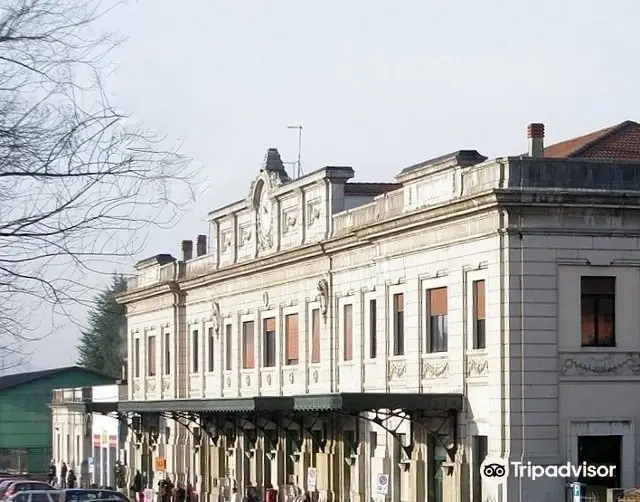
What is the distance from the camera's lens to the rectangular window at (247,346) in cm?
5897

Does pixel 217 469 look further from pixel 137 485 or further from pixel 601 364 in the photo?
pixel 601 364

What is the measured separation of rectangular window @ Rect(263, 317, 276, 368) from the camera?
56.8 meters

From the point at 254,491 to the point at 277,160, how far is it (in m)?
11.1

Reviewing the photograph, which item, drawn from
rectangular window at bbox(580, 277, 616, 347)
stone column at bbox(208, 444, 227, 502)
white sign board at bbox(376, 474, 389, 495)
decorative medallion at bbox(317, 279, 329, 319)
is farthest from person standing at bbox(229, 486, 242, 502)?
rectangular window at bbox(580, 277, 616, 347)

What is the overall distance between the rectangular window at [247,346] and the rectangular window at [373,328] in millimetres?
12023

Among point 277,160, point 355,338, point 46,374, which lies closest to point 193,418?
point 277,160

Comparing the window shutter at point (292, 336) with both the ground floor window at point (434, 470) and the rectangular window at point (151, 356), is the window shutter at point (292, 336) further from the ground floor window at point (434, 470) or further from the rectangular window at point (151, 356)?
the rectangular window at point (151, 356)

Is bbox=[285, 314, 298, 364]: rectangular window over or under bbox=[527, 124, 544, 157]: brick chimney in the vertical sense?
under

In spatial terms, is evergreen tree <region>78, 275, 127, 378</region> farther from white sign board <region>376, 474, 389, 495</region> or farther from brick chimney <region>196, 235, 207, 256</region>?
white sign board <region>376, 474, 389, 495</region>

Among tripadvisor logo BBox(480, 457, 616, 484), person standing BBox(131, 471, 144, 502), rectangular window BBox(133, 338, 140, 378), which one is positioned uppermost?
rectangular window BBox(133, 338, 140, 378)

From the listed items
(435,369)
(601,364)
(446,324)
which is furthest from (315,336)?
(601,364)

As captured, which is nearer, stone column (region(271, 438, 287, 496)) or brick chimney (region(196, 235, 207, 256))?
stone column (region(271, 438, 287, 496))

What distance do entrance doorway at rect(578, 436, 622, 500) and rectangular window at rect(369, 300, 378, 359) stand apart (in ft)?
29.9

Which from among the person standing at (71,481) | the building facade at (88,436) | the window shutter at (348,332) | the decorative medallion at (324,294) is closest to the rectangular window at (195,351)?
the building facade at (88,436)
